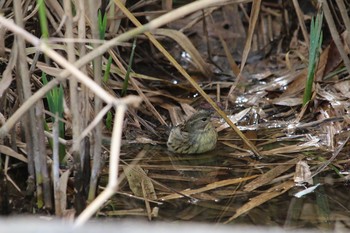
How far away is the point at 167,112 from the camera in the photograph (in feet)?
19.9

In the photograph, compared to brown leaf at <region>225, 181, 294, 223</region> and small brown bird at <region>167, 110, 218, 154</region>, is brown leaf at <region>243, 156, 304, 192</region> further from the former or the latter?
small brown bird at <region>167, 110, 218, 154</region>

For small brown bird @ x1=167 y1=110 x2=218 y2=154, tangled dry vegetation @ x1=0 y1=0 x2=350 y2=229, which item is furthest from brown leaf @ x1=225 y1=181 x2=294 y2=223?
small brown bird @ x1=167 y1=110 x2=218 y2=154

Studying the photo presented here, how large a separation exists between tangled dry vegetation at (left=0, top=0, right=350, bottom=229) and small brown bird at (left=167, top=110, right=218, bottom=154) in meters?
0.09

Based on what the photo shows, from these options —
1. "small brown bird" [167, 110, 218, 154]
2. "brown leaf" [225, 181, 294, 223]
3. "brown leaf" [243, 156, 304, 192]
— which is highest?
"small brown bird" [167, 110, 218, 154]

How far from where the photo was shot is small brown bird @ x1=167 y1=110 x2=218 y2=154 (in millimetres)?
5457

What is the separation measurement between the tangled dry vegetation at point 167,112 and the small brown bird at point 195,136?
9 centimetres

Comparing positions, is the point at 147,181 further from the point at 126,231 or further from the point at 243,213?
the point at 126,231

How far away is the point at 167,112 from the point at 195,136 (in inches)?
26.9

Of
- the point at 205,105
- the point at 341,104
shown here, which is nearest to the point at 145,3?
the point at 205,105

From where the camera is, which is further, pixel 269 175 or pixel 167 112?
pixel 167 112

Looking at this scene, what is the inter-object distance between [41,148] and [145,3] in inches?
106

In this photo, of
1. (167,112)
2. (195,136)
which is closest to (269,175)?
(195,136)

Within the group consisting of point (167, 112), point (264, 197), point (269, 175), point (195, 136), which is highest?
point (167, 112)

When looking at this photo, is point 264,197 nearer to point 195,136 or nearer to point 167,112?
point 195,136
